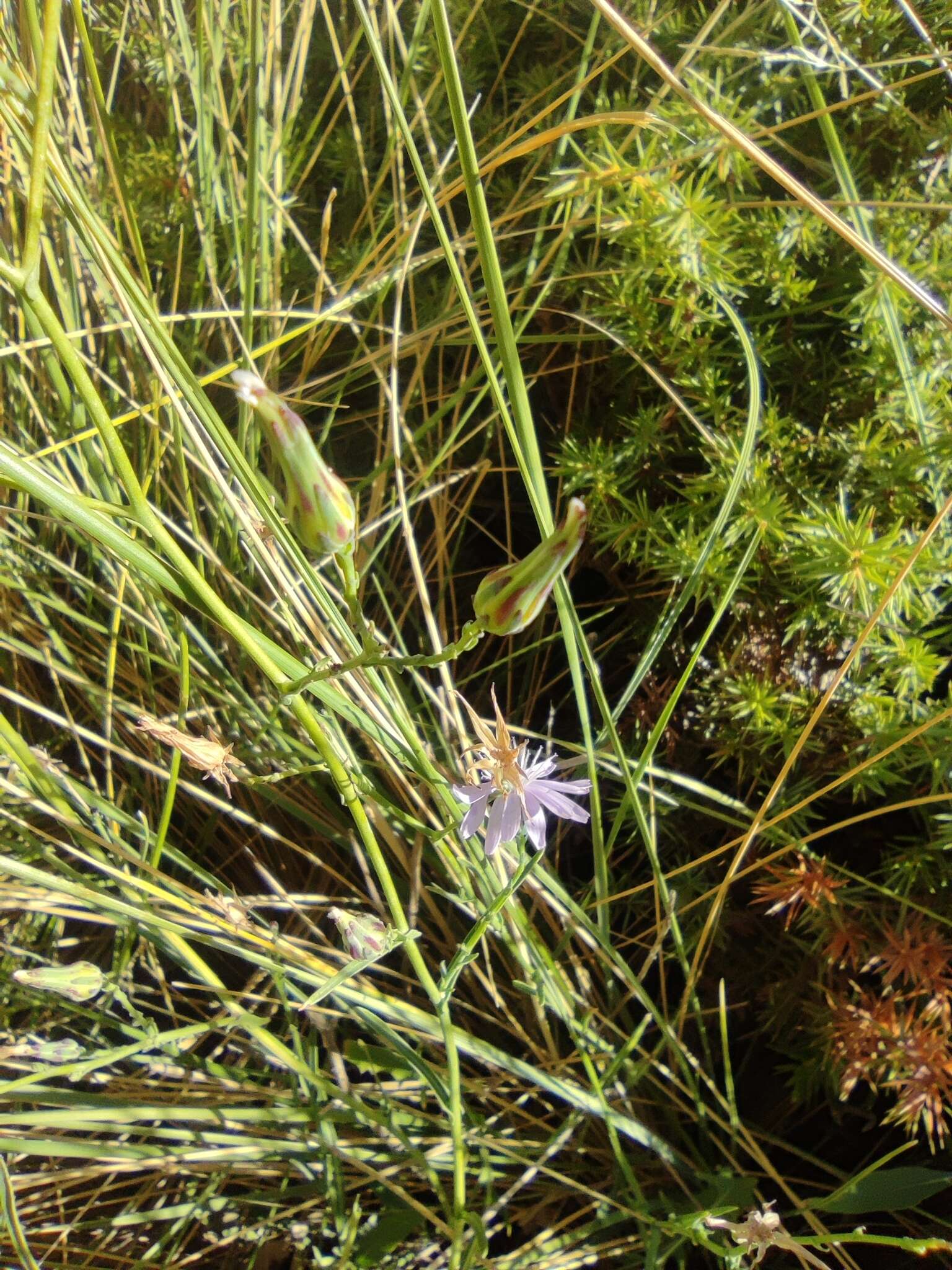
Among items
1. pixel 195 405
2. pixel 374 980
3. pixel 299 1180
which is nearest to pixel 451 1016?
pixel 374 980

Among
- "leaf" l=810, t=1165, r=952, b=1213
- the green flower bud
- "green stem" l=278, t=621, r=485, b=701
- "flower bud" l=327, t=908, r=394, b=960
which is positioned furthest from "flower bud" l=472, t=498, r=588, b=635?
"leaf" l=810, t=1165, r=952, b=1213

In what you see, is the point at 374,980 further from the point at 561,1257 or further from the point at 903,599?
the point at 903,599

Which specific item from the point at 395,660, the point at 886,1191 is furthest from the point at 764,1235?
the point at 395,660

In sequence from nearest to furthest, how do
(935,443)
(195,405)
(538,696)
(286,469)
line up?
(286,469) < (195,405) < (935,443) < (538,696)

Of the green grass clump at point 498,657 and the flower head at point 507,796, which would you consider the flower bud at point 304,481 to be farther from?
the flower head at point 507,796

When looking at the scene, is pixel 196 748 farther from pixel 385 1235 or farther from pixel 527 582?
pixel 385 1235

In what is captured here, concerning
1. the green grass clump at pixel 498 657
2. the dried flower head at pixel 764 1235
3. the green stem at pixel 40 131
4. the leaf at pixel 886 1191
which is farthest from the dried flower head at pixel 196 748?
the leaf at pixel 886 1191

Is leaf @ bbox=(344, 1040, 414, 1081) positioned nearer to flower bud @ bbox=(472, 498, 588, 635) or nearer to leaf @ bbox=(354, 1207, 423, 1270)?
leaf @ bbox=(354, 1207, 423, 1270)

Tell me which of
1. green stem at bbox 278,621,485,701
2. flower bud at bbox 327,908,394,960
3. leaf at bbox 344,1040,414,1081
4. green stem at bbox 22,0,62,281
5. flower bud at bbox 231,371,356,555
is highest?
green stem at bbox 22,0,62,281
